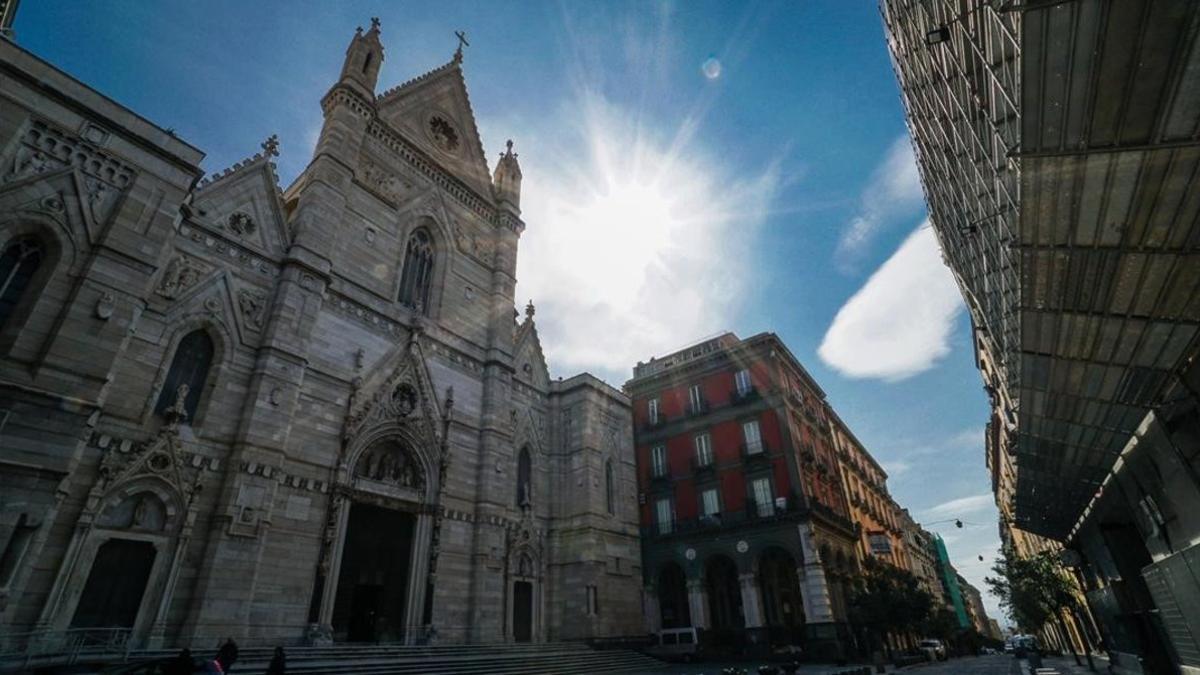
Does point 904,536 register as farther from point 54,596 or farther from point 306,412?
point 54,596

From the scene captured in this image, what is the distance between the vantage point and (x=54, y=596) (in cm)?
1052

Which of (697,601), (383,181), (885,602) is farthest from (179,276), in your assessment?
(885,602)

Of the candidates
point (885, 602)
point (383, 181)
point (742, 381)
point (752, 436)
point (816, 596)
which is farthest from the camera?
point (742, 381)

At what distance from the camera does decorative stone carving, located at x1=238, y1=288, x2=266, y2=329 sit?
614 inches

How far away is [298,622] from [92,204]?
1156cm

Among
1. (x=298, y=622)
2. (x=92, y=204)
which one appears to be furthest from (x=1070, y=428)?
(x=92, y=204)

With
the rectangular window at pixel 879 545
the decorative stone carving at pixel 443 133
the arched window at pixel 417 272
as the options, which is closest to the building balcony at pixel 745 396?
the rectangular window at pixel 879 545

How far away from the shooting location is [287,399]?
15289 millimetres

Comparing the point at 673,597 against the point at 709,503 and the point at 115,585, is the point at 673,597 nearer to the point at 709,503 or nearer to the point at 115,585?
the point at 709,503

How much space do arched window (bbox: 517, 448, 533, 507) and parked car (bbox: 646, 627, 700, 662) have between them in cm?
918

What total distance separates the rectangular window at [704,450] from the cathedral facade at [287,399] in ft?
18.0

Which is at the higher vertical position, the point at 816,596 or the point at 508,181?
the point at 508,181

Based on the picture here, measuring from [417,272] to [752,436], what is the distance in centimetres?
1876

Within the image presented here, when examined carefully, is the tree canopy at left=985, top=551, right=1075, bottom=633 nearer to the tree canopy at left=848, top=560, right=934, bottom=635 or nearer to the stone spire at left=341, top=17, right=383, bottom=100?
the tree canopy at left=848, top=560, right=934, bottom=635
